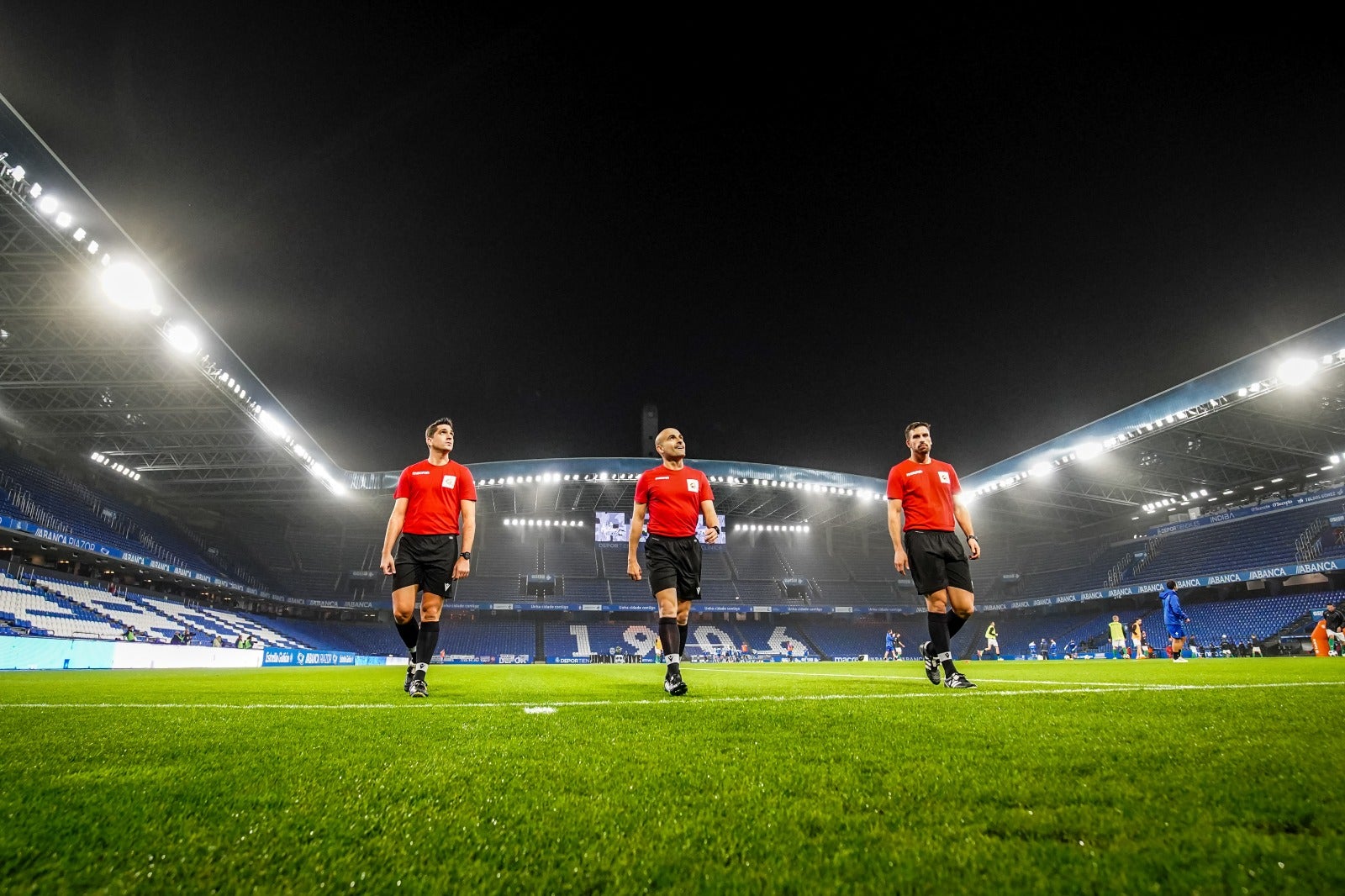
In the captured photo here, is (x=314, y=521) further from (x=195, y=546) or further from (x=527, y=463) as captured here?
(x=527, y=463)

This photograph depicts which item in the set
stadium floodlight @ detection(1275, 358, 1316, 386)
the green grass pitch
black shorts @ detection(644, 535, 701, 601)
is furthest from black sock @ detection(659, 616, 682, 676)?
stadium floodlight @ detection(1275, 358, 1316, 386)

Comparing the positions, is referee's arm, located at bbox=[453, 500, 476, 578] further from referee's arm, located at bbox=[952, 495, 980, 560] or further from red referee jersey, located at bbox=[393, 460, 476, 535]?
referee's arm, located at bbox=[952, 495, 980, 560]

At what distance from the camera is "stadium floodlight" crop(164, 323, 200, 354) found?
60.8 feet

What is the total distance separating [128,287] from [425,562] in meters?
18.0

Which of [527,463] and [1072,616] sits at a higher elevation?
[527,463]

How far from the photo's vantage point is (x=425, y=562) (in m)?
5.25

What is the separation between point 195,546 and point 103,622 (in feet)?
43.2

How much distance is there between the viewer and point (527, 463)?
33594 mm

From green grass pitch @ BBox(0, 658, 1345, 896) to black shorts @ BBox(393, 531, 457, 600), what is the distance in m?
2.13

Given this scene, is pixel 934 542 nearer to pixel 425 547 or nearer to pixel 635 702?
pixel 635 702

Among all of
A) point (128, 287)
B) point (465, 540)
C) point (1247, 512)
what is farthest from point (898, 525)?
point (1247, 512)

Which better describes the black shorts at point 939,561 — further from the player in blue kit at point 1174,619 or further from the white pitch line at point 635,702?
the player in blue kit at point 1174,619

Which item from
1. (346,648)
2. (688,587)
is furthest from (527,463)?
(688,587)

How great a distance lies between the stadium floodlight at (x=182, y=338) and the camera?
18547 mm
